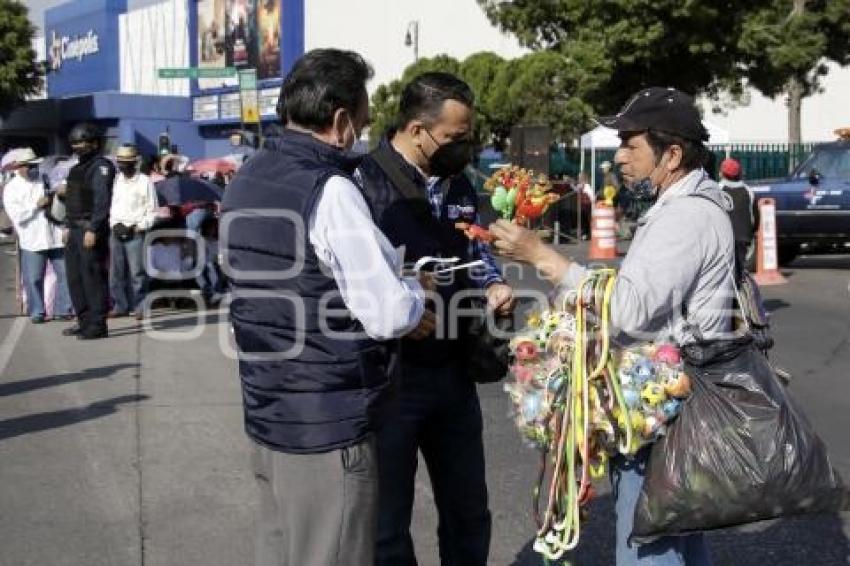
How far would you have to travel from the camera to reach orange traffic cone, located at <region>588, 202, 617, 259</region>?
2041 centimetres

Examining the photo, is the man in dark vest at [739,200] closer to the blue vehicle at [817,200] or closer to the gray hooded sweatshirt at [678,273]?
the blue vehicle at [817,200]

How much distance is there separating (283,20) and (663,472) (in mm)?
47490

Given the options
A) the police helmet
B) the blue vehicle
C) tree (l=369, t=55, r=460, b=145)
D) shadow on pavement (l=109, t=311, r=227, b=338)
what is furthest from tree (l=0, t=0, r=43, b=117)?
the police helmet

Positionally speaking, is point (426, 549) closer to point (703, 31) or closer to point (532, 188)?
point (532, 188)

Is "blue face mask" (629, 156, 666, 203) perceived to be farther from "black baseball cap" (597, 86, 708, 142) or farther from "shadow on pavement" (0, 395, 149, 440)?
"shadow on pavement" (0, 395, 149, 440)

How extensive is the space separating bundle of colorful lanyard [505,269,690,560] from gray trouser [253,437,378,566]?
540 mm

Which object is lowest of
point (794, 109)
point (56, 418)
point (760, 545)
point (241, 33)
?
point (760, 545)

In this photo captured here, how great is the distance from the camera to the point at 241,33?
169 feet

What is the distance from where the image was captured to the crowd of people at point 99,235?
36.3ft

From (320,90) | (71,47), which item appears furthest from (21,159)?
(71,47)

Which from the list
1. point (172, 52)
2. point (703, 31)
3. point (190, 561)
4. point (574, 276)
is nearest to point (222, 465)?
point (190, 561)

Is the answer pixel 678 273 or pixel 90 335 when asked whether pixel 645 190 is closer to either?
pixel 678 273

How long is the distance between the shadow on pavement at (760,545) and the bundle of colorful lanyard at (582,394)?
1.46 metres

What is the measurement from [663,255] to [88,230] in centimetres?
888
